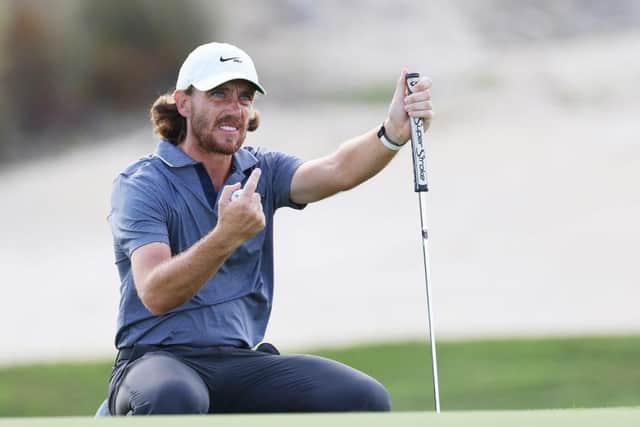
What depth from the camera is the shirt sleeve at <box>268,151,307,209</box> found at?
5.18 m

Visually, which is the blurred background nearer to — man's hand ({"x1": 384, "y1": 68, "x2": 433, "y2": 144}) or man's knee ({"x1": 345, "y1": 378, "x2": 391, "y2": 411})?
man's hand ({"x1": 384, "y1": 68, "x2": 433, "y2": 144})

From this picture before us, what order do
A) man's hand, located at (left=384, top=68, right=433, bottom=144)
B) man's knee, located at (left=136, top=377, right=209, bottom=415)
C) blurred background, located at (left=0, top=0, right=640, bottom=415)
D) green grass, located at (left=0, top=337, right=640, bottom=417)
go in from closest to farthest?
man's knee, located at (left=136, top=377, right=209, bottom=415)
man's hand, located at (left=384, top=68, right=433, bottom=144)
green grass, located at (left=0, top=337, right=640, bottom=417)
blurred background, located at (left=0, top=0, right=640, bottom=415)

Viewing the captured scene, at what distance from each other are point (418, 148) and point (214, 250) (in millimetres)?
880

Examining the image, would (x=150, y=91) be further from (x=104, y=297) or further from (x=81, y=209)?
(x=104, y=297)

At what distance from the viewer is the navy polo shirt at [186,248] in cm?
477

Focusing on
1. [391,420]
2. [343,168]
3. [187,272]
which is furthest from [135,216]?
[391,420]

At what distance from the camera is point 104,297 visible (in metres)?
27.6

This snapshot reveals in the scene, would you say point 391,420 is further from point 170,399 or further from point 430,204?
point 430,204

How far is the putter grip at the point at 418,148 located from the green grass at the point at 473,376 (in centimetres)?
919

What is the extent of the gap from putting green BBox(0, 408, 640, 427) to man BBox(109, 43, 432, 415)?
0.95 meters

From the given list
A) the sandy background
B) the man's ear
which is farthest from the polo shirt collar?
the sandy background

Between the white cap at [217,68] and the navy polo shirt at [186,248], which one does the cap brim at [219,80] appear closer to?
the white cap at [217,68]

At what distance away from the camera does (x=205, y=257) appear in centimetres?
453

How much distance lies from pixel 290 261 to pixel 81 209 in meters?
4.43
